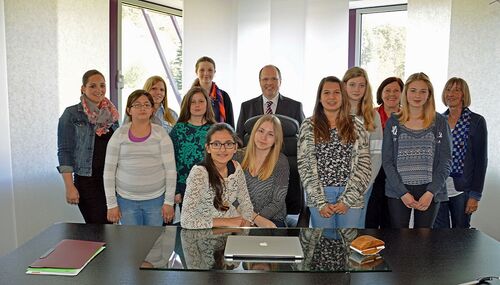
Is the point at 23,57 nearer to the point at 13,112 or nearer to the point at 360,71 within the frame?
the point at 13,112

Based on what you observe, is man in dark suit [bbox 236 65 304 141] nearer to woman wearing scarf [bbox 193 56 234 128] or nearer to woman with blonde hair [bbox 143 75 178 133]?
woman wearing scarf [bbox 193 56 234 128]

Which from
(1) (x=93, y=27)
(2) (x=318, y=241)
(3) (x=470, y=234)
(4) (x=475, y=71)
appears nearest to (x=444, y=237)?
(3) (x=470, y=234)

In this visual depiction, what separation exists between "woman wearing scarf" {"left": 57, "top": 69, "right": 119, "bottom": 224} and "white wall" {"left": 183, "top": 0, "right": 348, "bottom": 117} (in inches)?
72.5

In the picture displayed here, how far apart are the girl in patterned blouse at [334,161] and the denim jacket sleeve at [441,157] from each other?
393 millimetres

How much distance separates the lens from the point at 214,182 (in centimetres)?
241

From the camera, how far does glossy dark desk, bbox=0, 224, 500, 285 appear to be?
1.64m

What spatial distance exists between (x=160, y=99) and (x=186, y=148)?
642 mm

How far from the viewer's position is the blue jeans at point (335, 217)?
2777 mm

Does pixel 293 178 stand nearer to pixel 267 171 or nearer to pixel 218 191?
pixel 267 171

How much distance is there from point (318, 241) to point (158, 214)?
1211 mm

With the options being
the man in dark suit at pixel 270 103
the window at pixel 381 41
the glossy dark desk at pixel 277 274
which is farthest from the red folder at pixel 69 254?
the window at pixel 381 41

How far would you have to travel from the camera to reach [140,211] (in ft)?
9.66

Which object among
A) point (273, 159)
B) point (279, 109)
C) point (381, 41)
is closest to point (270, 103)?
point (279, 109)

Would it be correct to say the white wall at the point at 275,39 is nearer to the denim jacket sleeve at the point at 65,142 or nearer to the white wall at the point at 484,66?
the white wall at the point at 484,66
